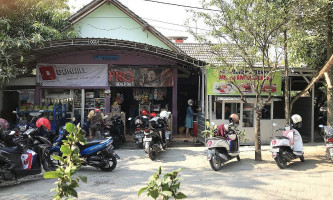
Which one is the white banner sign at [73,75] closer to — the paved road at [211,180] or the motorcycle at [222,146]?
the paved road at [211,180]

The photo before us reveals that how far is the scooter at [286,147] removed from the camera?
7625 millimetres

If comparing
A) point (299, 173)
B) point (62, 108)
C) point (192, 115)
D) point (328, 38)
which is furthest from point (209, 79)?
point (62, 108)

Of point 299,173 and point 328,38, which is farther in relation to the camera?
point 328,38

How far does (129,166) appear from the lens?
8141 mm

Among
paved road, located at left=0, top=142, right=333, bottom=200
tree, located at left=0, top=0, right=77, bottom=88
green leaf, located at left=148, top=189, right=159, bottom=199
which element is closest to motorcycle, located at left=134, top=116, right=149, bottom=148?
paved road, located at left=0, top=142, right=333, bottom=200

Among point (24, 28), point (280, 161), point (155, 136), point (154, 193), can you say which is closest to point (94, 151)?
point (155, 136)

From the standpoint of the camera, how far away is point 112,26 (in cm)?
1570

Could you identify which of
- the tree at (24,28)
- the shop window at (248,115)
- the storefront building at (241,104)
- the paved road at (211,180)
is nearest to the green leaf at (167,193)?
A: the paved road at (211,180)

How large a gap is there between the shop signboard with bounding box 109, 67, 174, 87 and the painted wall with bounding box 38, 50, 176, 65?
27 cm

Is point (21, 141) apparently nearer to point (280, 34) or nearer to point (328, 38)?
point (280, 34)

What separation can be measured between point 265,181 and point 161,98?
7676 millimetres

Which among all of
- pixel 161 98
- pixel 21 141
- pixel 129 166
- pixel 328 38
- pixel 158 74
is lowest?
pixel 129 166

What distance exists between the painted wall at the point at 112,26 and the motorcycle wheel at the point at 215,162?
30.9 feet

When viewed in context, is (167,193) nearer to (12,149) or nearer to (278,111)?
(12,149)
